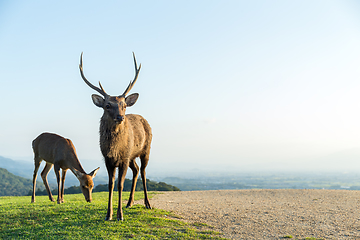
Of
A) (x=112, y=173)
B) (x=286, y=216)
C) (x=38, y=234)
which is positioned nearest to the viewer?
(x=38, y=234)

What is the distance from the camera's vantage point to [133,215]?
8016mm

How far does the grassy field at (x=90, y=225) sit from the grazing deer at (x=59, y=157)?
110 centimetres

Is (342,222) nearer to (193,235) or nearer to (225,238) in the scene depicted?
Answer: (225,238)

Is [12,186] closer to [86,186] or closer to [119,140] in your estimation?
[86,186]

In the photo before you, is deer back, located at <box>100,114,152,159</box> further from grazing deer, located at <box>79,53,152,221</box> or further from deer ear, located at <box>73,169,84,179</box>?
deer ear, located at <box>73,169,84,179</box>

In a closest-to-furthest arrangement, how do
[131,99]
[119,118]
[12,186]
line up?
[119,118]
[131,99]
[12,186]

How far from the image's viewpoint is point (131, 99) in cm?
802

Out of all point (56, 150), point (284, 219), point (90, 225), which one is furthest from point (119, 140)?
point (284, 219)

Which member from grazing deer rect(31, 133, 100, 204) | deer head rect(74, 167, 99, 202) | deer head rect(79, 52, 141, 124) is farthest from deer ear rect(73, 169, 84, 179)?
deer head rect(79, 52, 141, 124)

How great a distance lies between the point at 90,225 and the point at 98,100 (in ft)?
11.0

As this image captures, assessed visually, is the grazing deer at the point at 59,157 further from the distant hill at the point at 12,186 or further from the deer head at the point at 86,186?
the distant hill at the point at 12,186

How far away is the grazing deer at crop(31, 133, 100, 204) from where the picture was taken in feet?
30.0

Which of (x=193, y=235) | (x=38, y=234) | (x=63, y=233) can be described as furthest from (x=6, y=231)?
(x=193, y=235)

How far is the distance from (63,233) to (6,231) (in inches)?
61.8
